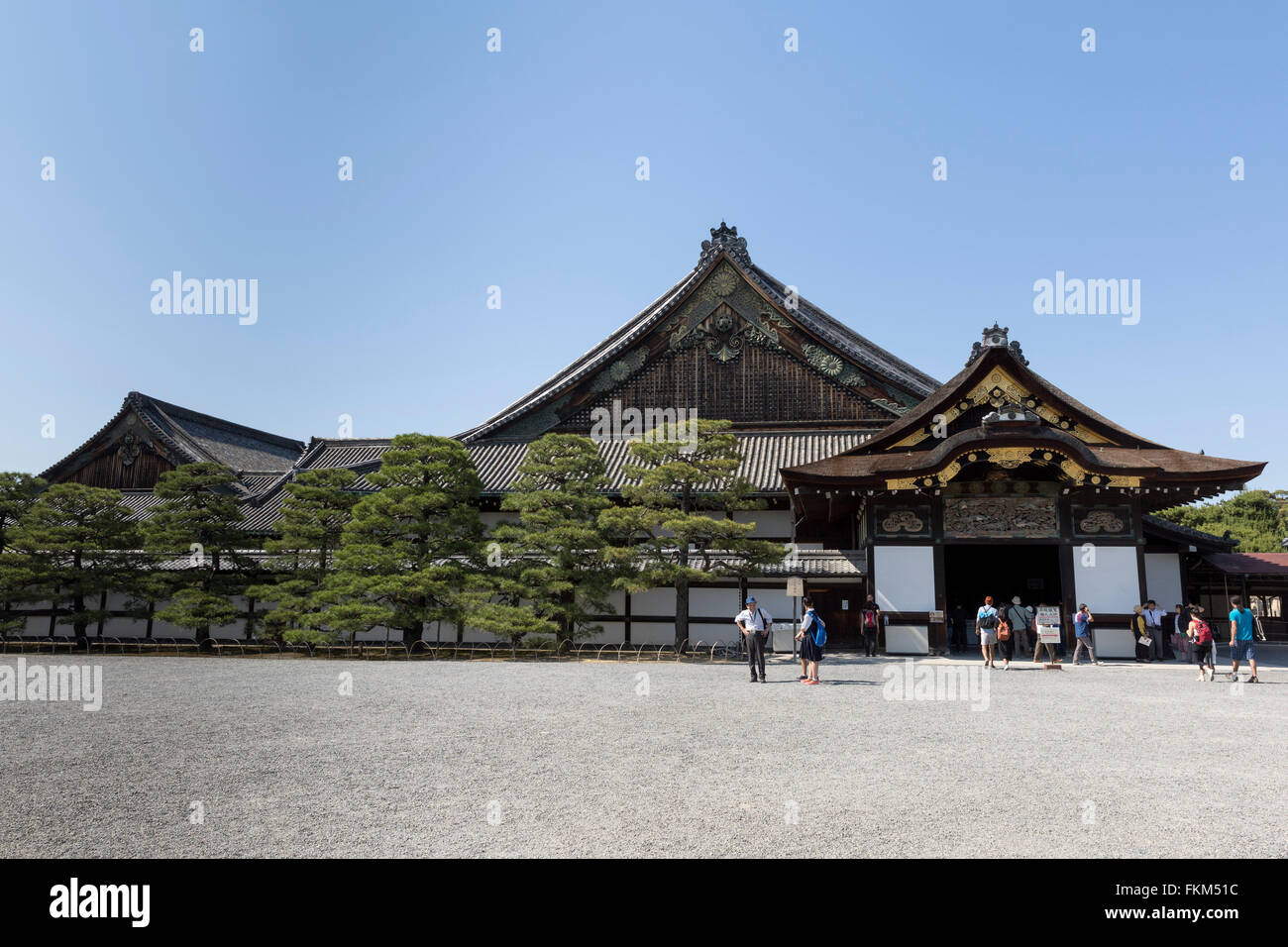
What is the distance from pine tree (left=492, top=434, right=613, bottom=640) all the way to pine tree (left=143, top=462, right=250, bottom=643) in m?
8.95

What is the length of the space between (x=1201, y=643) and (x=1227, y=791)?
416 inches

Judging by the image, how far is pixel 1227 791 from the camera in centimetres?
654

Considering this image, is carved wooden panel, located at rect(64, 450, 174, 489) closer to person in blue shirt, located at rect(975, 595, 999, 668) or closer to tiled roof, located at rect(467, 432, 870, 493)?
tiled roof, located at rect(467, 432, 870, 493)

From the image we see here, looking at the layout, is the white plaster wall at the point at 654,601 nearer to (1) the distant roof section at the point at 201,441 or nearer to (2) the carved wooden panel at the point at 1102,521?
(2) the carved wooden panel at the point at 1102,521

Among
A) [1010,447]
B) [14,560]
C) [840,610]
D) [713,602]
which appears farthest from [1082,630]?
[14,560]

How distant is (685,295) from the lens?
28938mm

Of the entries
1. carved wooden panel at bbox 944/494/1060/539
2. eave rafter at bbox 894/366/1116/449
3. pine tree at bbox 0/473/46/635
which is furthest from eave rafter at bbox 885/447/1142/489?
pine tree at bbox 0/473/46/635

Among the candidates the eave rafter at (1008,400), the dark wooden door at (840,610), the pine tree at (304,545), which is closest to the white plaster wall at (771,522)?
the dark wooden door at (840,610)

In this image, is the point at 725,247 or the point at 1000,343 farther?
the point at 725,247

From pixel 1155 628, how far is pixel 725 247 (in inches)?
751

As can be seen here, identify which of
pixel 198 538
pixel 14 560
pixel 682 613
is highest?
pixel 198 538

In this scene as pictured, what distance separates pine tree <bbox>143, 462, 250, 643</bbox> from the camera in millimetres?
23438

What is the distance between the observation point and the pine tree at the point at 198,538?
76.9ft

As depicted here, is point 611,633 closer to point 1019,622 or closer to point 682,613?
point 682,613
